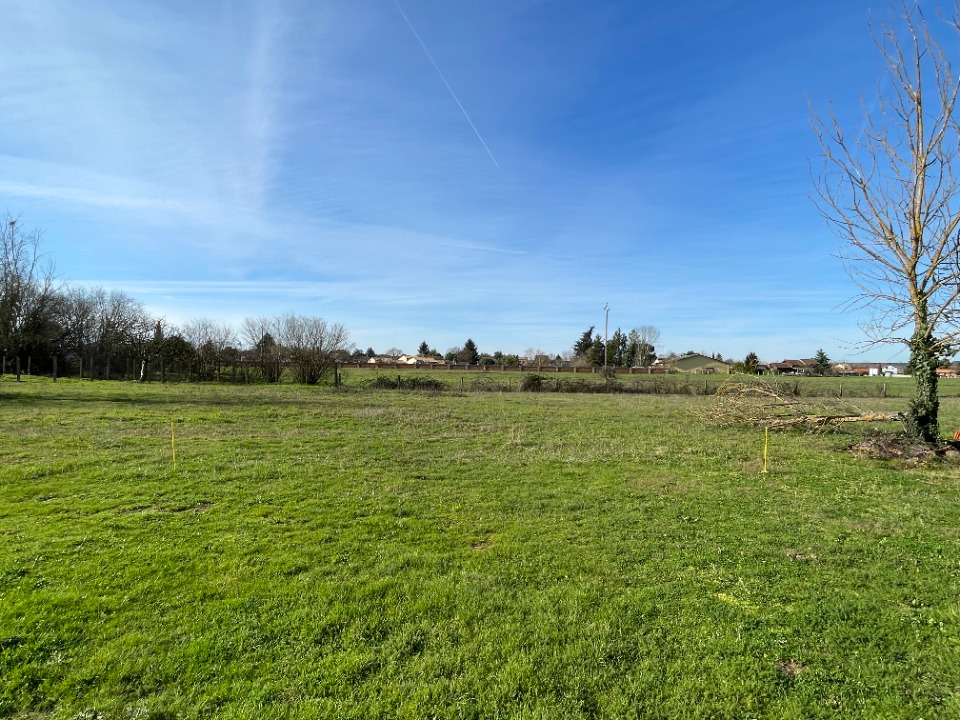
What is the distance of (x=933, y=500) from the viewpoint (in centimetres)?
761

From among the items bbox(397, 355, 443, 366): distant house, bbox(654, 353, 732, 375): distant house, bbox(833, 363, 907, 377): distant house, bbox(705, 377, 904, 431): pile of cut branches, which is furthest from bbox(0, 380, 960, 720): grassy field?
bbox(654, 353, 732, 375): distant house

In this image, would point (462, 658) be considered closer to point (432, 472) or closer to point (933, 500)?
point (432, 472)

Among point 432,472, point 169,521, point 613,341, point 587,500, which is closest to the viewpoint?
point 169,521

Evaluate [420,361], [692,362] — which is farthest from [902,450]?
[692,362]

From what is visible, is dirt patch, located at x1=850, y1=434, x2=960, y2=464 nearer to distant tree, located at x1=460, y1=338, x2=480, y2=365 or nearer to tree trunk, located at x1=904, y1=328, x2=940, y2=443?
tree trunk, located at x1=904, y1=328, x2=940, y2=443

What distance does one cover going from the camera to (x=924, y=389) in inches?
444

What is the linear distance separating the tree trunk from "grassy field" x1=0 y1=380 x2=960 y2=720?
224 centimetres

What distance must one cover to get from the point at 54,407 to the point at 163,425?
21.9 ft

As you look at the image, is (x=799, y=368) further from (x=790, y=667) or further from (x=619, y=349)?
(x=790, y=667)

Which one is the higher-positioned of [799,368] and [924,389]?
[799,368]

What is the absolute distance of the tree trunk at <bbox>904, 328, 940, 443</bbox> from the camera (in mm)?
11133

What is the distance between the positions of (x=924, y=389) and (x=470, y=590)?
1222 cm

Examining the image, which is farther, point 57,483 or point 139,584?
point 57,483

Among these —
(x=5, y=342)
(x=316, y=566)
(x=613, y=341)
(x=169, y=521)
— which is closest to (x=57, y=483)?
(x=169, y=521)
